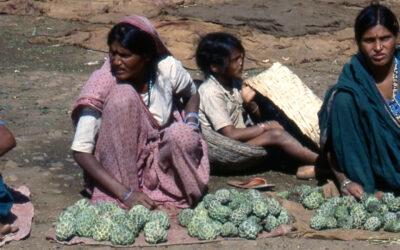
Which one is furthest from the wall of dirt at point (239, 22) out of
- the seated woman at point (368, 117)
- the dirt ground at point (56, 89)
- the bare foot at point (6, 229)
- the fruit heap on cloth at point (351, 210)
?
the bare foot at point (6, 229)

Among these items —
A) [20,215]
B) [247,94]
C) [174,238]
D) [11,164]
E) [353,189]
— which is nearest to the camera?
[174,238]

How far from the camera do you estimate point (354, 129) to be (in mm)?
4652

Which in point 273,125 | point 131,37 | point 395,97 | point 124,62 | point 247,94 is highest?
point 131,37

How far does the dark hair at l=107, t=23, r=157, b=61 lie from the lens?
167 inches

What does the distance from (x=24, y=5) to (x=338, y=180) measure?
7006 millimetres

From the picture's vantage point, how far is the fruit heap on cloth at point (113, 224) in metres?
3.85

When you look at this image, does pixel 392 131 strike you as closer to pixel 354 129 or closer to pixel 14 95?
pixel 354 129

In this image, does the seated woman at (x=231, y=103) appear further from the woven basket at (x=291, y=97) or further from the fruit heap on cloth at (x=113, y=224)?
the fruit heap on cloth at (x=113, y=224)

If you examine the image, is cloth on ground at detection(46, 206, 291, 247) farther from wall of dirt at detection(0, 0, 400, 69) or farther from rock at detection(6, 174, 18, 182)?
wall of dirt at detection(0, 0, 400, 69)

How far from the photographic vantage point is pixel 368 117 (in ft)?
15.1

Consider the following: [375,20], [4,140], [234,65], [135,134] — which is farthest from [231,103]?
[4,140]

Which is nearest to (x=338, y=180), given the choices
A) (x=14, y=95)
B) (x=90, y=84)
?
(x=90, y=84)

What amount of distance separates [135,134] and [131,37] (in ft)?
2.09

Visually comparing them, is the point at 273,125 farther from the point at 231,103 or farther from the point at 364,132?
the point at 364,132
